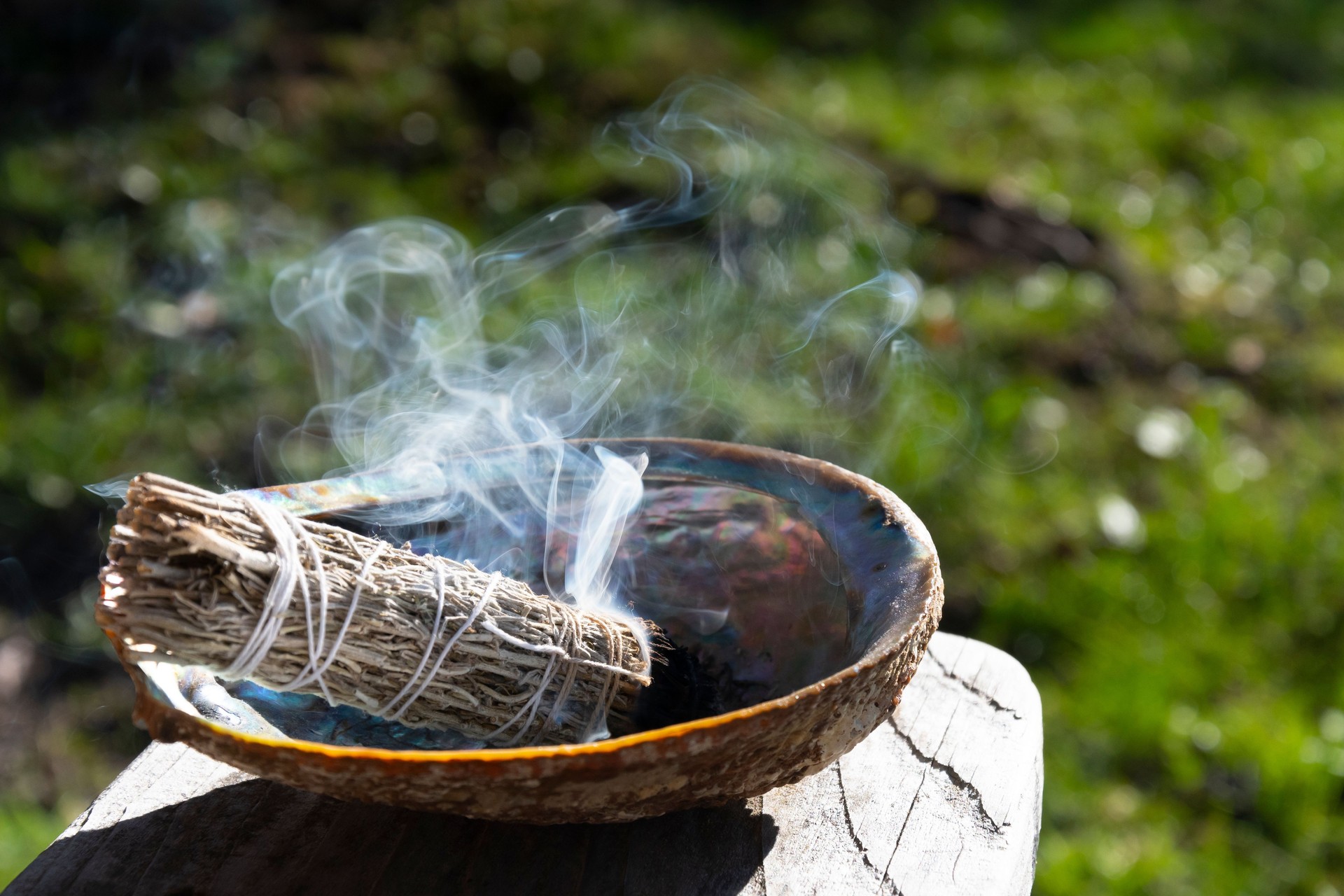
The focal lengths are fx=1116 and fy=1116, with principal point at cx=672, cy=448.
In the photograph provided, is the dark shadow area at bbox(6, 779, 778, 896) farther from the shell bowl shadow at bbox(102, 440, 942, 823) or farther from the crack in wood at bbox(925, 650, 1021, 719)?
the crack in wood at bbox(925, 650, 1021, 719)

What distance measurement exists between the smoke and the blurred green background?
0.17 meters

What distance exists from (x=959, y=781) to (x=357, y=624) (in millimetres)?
836

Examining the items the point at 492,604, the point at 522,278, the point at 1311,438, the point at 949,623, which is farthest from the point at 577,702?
the point at 1311,438

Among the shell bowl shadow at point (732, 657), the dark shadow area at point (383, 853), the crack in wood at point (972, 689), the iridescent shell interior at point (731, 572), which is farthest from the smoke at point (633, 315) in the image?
the crack in wood at point (972, 689)

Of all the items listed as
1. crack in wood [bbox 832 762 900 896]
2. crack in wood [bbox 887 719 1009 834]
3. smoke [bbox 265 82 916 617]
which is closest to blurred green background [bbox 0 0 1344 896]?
smoke [bbox 265 82 916 617]

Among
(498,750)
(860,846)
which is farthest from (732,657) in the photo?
(498,750)

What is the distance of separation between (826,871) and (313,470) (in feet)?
7.59

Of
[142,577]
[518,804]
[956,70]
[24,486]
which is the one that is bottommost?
[956,70]

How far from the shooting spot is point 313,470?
328 cm

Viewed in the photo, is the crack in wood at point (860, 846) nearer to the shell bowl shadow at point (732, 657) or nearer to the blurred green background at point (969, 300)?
the shell bowl shadow at point (732, 657)

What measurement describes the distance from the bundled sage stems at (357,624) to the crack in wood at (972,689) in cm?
54

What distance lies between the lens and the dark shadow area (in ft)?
4.47

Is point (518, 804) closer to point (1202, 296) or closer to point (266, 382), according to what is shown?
point (266, 382)

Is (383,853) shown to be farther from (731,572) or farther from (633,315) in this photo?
(633,315)
